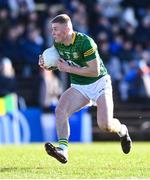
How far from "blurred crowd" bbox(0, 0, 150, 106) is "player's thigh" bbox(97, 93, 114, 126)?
31.4 ft

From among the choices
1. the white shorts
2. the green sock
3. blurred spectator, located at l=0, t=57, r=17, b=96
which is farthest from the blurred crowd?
the green sock

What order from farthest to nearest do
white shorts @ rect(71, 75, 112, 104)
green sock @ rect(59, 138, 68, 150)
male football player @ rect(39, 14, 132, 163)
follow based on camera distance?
white shorts @ rect(71, 75, 112, 104)
male football player @ rect(39, 14, 132, 163)
green sock @ rect(59, 138, 68, 150)

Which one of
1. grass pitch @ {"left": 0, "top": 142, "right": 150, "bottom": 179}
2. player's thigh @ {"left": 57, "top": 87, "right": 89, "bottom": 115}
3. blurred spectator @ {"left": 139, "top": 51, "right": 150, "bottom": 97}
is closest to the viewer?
grass pitch @ {"left": 0, "top": 142, "right": 150, "bottom": 179}

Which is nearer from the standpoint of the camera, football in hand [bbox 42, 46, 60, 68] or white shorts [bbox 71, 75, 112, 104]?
football in hand [bbox 42, 46, 60, 68]

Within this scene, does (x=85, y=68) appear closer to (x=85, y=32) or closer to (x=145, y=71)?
(x=145, y=71)

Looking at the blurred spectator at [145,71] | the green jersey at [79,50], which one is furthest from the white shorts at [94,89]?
the blurred spectator at [145,71]

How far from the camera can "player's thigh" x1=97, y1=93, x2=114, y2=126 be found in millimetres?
10953

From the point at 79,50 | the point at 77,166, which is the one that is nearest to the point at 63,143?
the point at 77,166

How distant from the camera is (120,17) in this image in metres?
24.5

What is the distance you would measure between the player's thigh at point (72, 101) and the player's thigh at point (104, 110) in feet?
0.77

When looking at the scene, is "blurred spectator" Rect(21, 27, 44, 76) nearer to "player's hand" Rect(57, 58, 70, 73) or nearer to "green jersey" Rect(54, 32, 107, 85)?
"green jersey" Rect(54, 32, 107, 85)

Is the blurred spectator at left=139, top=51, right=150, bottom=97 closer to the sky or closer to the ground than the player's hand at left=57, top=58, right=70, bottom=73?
closer to the sky

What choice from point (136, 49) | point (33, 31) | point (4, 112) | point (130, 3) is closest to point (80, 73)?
point (4, 112)

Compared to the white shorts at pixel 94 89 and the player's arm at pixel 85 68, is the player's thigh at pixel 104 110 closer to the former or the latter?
the white shorts at pixel 94 89
